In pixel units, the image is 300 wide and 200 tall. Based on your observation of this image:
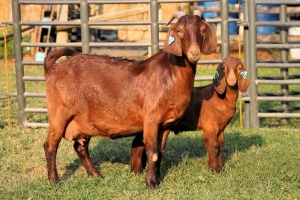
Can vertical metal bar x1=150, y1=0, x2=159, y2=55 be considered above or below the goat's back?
above

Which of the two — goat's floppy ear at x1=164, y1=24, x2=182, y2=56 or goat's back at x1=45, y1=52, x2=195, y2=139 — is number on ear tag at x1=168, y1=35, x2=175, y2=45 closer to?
goat's floppy ear at x1=164, y1=24, x2=182, y2=56

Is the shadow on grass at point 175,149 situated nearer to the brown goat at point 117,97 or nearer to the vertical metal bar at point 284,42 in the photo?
the brown goat at point 117,97

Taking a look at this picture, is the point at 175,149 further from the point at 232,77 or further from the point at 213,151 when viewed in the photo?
the point at 232,77

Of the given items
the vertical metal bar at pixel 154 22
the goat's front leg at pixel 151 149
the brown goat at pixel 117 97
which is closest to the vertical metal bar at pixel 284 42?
the vertical metal bar at pixel 154 22

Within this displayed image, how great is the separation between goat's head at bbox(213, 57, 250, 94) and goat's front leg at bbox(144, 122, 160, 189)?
49.3 inches

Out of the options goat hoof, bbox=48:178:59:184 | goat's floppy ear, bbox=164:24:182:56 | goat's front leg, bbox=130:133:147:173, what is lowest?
goat hoof, bbox=48:178:59:184

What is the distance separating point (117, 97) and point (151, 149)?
30.3 inches

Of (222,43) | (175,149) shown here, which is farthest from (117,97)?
(222,43)

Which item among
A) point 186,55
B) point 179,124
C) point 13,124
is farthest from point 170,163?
point 13,124

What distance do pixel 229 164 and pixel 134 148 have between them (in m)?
1.23

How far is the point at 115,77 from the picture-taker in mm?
8961

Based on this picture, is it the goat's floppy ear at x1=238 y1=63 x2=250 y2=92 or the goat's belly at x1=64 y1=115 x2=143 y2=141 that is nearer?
the goat's belly at x1=64 y1=115 x2=143 y2=141

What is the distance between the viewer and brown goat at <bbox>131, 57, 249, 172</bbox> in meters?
9.32

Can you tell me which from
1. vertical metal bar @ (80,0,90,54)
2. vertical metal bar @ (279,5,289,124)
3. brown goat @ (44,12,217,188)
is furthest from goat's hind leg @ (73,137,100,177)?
vertical metal bar @ (279,5,289,124)
